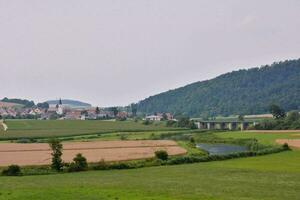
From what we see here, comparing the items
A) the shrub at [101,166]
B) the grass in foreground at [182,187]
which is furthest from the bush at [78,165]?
the grass in foreground at [182,187]

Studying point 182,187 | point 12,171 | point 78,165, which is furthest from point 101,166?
point 182,187

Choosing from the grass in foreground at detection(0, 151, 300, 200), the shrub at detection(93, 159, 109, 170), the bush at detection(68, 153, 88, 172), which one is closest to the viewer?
the grass in foreground at detection(0, 151, 300, 200)

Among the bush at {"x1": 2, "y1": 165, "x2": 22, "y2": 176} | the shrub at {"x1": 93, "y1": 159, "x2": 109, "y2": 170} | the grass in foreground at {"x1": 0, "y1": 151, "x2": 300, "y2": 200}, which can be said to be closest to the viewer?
the grass in foreground at {"x1": 0, "y1": 151, "x2": 300, "y2": 200}

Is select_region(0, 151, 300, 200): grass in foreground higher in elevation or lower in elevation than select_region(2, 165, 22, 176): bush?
lower

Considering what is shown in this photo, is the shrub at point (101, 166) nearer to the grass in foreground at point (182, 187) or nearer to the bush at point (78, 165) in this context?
the bush at point (78, 165)

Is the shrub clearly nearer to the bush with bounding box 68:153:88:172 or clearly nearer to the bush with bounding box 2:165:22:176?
the bush with bounding box 68:153:88:172

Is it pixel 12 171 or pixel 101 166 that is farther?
pixel 101 166

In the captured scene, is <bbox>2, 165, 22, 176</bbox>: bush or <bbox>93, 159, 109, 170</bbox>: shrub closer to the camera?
<bbox>2, 165, 22, 176</bbox>: bush

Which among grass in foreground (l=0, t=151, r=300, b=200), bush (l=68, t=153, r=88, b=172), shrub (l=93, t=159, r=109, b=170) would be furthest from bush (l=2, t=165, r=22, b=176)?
grass in foreground (l=0, t=151, r=300, b=200)

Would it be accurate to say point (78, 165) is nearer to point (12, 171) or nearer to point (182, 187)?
point (12, 171)

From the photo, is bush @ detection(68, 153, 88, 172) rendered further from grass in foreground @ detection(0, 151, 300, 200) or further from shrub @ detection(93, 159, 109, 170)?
grass in foreground @ detection(0, 151, 300, 200)

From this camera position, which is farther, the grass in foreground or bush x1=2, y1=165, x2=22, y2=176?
bush x1=2, y1=165, x2=22, y2=176

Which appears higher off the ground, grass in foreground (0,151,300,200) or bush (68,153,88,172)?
bush (68,153,88,172)

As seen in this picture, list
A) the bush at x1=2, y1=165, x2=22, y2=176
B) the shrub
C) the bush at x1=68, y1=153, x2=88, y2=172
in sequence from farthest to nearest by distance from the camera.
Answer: the shrub → the bush at x1=68, y1=153, x2=88, y2=172 → the bush at x1=2, y1=165, x2=22, y2=176
